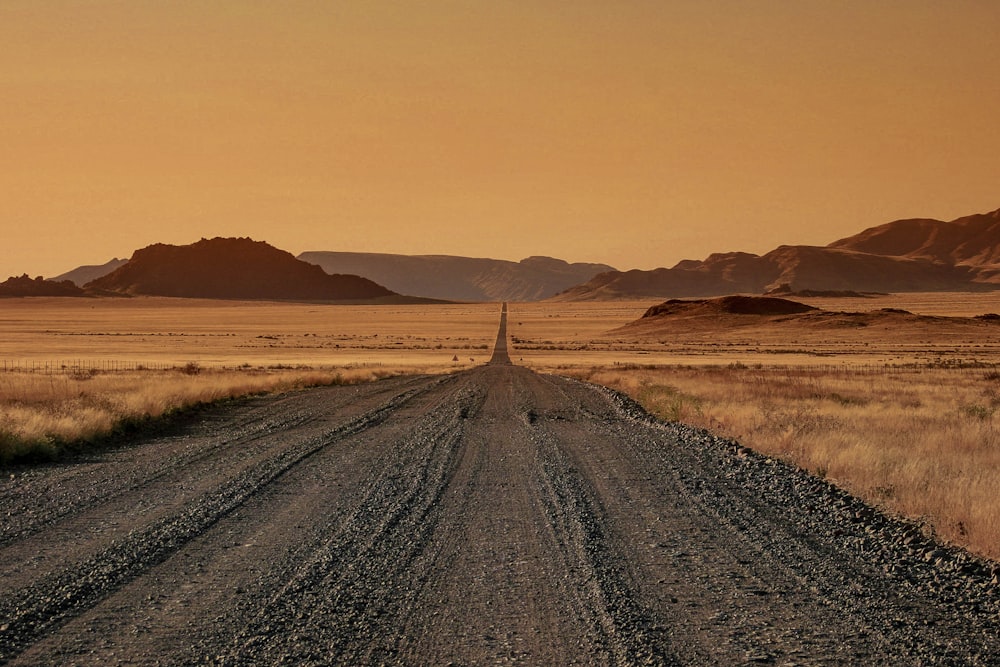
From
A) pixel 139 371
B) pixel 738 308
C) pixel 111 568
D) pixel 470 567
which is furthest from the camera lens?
pixel 738 308

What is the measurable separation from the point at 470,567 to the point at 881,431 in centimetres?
1281

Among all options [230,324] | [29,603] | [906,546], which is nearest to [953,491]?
[906,546]

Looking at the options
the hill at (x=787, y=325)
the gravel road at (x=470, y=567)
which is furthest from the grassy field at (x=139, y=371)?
the hill at (x=787, y=325)

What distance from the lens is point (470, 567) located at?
838cm

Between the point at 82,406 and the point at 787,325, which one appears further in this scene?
the point at 787,325

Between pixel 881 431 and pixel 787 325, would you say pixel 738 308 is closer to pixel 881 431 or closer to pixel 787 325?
pixel 787 325

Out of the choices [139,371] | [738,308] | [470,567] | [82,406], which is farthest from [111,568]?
[738,308]

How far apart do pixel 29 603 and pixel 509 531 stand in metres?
4.70

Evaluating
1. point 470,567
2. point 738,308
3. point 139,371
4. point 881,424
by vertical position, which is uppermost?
point 738,308

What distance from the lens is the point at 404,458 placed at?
15562 mm

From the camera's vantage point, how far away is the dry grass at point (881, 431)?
10758mm

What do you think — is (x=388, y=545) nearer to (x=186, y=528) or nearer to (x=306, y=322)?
(x=186, y=528)

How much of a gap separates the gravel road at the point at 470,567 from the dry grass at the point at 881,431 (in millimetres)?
663

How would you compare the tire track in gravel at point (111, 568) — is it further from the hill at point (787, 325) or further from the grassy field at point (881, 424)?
the hill at point (787, 325)
